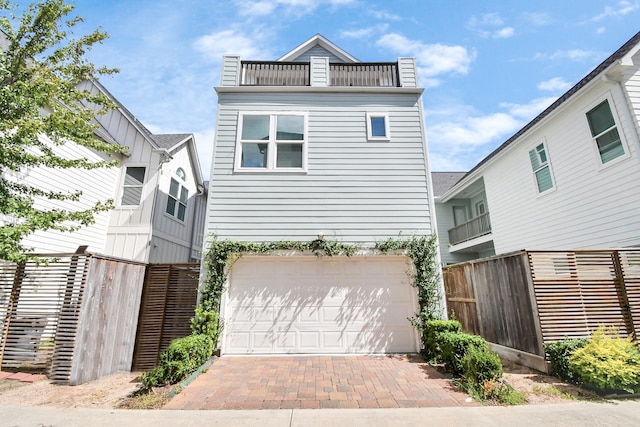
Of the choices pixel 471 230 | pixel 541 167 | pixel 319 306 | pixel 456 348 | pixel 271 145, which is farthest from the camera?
pixel 471 230

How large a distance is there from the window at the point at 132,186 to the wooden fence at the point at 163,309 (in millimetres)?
4505

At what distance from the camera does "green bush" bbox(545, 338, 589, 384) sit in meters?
4.92

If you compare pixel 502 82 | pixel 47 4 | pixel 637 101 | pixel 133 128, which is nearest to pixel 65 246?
pixel 133 128

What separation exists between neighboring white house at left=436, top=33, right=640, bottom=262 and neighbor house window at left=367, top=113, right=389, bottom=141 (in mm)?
5903

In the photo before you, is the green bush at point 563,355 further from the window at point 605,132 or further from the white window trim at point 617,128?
the window at point 605,132

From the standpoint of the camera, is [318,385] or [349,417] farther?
[318,385]

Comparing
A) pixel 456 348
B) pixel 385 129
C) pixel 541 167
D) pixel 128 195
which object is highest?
pixel 385 129

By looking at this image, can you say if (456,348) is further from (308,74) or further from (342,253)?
(308,74)

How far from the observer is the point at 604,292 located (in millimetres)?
5719

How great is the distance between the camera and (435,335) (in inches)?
239

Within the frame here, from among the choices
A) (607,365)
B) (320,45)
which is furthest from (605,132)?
(320,45)

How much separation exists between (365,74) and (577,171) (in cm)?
744

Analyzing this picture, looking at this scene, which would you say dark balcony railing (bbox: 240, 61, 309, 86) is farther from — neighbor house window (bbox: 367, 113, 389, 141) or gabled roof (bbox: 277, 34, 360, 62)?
neighbor house window (bbox: 367, 113, 389, 141)

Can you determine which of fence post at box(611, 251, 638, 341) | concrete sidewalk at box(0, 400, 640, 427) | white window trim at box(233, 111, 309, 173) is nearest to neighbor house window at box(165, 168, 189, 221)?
white window trim at box(233, 111, 309, 173)
